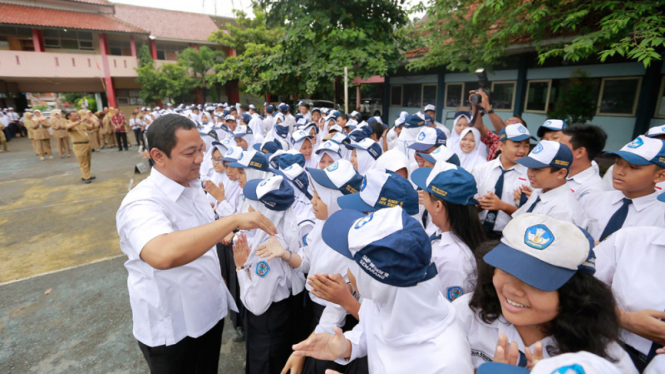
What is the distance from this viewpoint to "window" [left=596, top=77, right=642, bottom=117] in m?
8.18

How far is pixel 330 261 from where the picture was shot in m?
2.08

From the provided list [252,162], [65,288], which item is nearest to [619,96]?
[252,162]

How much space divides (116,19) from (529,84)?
1000 inches

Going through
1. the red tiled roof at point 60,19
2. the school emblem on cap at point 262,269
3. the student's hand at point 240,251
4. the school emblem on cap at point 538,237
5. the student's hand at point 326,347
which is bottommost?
the student's hand at point 326,347

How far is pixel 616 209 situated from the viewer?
8.17 feet

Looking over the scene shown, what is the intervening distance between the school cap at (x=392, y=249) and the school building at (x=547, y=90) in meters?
8.98

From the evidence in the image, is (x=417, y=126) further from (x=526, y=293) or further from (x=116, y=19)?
(x=116, y=19)

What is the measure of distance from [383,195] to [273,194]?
30.3 inches

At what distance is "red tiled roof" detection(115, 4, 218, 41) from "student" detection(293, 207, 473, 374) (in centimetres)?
2746

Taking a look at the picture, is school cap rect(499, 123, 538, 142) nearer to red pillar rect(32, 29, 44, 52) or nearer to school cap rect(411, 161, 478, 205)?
school cap rect(411, 161, 478, 205)

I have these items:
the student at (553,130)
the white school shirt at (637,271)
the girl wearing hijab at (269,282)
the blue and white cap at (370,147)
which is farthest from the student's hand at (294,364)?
the blue and white cap at (370,147)

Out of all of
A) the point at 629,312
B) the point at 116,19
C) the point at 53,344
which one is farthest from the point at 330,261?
the point at 116,19

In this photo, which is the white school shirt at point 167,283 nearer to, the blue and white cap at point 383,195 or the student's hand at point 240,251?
the student's hand at point 240,251

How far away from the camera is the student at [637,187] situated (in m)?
2.22
